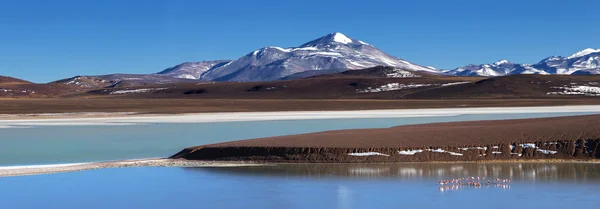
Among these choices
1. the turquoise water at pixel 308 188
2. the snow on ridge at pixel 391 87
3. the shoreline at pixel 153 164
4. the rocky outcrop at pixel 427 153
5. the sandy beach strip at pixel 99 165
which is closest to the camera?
the turquoise water at pixel 308 188

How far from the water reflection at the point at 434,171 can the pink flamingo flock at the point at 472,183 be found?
536mm

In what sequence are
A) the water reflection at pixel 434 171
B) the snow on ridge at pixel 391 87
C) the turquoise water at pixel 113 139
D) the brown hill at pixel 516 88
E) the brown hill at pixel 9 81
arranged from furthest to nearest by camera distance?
the brown hill at pixel 9 81
the snow on ridge at pixel 391 87
the brown hill at pixel 516 88
the turquoise water at pixel 113 139
the water reflection at pixel 434 171

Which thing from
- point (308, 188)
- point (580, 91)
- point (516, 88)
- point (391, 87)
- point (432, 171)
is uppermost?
point (391, 87)

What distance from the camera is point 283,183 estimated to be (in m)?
20.8

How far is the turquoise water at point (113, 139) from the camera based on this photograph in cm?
2825

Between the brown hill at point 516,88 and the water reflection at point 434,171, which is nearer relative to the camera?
the water reflection at point 434,171

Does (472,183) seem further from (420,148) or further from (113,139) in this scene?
(113,139)

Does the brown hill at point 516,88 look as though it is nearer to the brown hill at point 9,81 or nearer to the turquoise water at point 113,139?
the turquoise water at point 113,139

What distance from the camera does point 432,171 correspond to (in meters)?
22.8

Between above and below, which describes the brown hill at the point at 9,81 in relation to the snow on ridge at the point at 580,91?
above

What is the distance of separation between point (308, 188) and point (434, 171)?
188 inches

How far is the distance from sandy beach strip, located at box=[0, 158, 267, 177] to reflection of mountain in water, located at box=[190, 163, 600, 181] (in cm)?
115

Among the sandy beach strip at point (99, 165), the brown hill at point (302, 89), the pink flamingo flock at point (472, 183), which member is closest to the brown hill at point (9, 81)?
the brown hill at point (302, 89)

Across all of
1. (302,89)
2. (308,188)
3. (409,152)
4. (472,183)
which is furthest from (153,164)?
(302,89)
